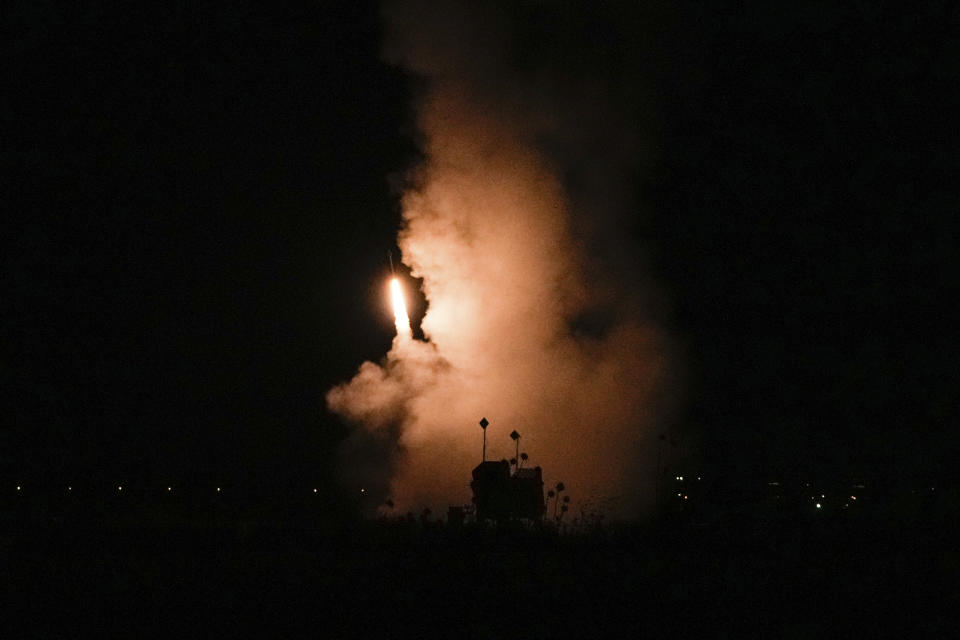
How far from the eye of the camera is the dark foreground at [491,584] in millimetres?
8289

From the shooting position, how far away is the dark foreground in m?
8.29

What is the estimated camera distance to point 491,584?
9180 mm

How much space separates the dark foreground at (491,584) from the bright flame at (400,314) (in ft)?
63.0

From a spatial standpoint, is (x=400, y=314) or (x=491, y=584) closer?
(x=491, y=584)

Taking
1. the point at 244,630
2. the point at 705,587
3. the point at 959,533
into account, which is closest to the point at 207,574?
the point at 244,630

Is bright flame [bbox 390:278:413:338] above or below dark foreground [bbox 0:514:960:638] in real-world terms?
above

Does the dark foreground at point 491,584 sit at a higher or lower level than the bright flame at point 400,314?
lower

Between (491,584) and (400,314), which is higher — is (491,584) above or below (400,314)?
below

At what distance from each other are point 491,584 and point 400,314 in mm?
22695

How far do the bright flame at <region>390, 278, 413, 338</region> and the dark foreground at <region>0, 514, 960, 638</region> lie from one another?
19197mm

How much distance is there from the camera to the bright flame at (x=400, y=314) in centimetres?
3127

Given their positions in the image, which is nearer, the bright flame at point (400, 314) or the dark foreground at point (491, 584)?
the dark foreground at point (491, 584)

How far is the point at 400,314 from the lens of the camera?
103ft

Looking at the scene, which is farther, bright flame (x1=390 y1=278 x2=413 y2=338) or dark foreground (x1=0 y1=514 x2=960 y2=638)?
bright flame (x1=390 y1=278 x2=413 y2=338)
